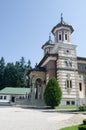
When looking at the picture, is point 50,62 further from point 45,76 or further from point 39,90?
point 39,90

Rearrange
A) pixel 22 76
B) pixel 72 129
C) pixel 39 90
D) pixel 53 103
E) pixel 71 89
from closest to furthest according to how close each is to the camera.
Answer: pixel 72 129 → pixel 53 103 → pixel 71 89 → pixel 39 90 → pixel 22 76

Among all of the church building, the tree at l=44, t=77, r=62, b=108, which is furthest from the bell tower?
the tree at l=44, t=77, r=62, b=108

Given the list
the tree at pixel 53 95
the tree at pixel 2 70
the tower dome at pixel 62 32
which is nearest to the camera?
the tree at pixel 53 95

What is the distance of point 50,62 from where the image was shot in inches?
1441

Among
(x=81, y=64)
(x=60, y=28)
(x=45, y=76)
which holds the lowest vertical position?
(x=45, y=76)

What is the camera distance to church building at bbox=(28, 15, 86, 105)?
3562cm

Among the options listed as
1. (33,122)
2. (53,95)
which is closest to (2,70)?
(53,95)

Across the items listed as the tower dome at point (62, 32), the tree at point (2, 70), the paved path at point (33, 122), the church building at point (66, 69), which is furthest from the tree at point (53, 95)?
the tree at point (2, 70)

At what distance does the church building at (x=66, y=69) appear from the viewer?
117ft

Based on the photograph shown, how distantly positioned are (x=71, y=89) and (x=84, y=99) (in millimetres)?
3708

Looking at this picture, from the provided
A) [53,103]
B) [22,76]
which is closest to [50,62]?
[53,103]

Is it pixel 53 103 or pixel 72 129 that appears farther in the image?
pixel 53 103

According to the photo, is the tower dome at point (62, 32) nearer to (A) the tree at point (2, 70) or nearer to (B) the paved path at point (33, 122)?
(B) the paved path at point (33, 122)

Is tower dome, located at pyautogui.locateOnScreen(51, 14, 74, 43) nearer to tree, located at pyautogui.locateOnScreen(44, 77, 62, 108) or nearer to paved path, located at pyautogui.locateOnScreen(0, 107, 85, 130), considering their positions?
tree, located at pyautogui.locateOnScreen(44, 77, 62, 108)
